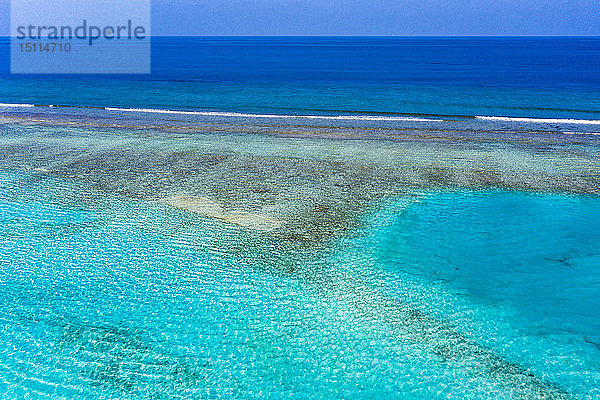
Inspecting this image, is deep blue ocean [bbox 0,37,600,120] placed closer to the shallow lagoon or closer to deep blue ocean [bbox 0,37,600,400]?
deep blue ocean [bbox 0,37,600,400]

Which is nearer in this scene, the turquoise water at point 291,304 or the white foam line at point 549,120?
the turquoise water at point 291,304

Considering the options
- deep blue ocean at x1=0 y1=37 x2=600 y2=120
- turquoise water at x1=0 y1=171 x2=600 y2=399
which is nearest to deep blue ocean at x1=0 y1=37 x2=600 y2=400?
turquoise water at x1=0 y1=171 x2=600 y2=399

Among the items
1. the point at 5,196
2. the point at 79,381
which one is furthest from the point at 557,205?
the point at 5,196

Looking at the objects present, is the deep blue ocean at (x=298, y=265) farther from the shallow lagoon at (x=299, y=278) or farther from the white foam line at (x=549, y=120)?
the white foam line at (x=549, y=120)

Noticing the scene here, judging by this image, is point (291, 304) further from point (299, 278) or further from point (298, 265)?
point (298, 265)

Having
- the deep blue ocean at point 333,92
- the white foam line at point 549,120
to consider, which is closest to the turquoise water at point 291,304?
the white foam line at point 549,120

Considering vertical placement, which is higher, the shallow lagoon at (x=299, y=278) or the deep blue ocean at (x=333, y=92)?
the deep blue ocean at (x=333, y=92)

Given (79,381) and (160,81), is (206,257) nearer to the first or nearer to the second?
(79,381)

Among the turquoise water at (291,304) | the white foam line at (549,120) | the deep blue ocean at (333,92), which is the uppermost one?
the deep blue ocean at (333,92)
